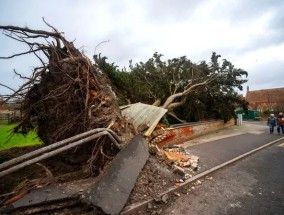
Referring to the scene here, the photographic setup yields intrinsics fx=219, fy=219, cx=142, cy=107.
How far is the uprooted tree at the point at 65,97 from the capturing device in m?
6.04

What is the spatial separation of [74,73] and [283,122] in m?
15.2

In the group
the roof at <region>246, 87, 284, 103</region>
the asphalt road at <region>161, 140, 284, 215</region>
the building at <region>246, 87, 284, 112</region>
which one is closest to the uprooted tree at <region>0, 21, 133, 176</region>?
the asphalt road at <region>161, 140, 284, 215</region>

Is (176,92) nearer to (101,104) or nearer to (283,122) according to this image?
(283,122)

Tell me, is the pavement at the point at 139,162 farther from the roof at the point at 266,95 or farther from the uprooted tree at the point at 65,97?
the roof at the point at 266,95

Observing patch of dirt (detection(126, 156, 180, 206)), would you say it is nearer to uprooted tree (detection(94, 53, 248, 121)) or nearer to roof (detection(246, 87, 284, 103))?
uprooted tree (detection(94, 53, 248, 121))

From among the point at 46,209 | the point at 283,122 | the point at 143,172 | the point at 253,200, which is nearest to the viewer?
the point at 46,209

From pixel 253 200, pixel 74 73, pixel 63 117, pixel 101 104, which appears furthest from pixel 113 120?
pixel 253 200

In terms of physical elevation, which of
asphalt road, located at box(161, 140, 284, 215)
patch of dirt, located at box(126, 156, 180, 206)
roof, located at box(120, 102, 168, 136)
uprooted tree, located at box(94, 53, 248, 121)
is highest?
uprooted tree, located at box(94, 53, 248, 121)

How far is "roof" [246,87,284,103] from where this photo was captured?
46.3 meters

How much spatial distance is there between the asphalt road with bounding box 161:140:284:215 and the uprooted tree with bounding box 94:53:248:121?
7.17 m

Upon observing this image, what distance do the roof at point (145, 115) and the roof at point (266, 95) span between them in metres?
43.6

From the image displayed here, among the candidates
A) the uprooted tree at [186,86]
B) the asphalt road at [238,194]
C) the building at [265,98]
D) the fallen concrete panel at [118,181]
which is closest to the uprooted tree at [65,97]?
the fallen concrete panel at [118,181]

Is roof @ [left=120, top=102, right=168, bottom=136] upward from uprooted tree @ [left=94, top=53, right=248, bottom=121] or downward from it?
downward

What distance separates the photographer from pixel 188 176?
20.4ft
